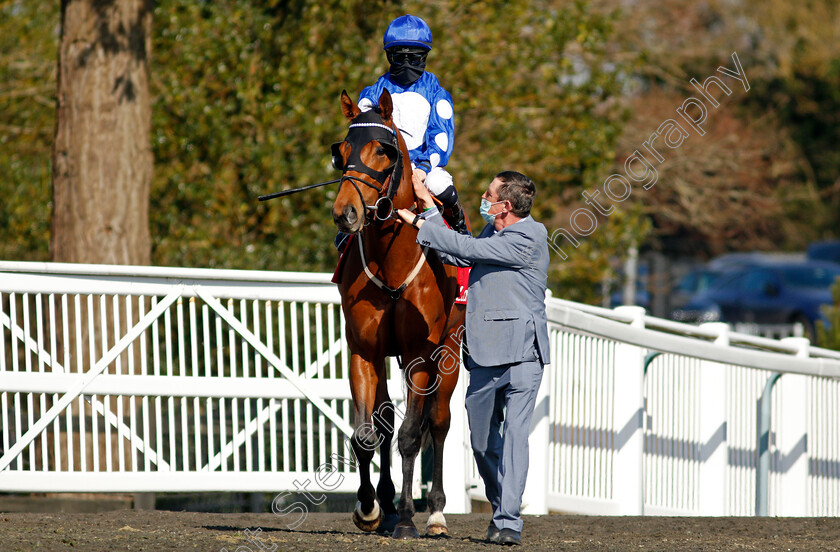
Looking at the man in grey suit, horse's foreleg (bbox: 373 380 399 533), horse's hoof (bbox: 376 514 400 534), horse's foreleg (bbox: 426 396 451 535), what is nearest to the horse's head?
the man in grey suit

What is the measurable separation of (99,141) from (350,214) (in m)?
5.08

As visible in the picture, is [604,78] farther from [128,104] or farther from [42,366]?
[42,366]

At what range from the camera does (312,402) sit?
7309 millimetres

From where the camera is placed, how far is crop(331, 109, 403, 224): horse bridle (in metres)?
5.38

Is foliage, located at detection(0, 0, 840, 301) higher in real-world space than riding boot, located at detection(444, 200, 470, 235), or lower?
higher

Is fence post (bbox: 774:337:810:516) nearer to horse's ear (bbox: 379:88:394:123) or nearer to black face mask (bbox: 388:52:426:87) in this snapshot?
black face mask (bbox: 388:52:426:87)

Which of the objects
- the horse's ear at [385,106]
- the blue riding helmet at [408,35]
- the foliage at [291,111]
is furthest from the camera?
the foliage at [291,111]

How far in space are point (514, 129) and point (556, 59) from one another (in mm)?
1270

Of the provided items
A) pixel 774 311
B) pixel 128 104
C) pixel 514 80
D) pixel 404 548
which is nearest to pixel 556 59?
pixel 514 80

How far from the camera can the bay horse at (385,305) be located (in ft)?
18.0

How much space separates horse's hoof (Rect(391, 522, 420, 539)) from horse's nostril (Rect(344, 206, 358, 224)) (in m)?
1.67

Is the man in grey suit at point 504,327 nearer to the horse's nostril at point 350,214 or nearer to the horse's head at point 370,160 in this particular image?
the horse's head at point 370,160

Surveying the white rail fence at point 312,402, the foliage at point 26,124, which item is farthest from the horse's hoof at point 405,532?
the foliage at point 26,124

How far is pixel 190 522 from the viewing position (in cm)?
643
